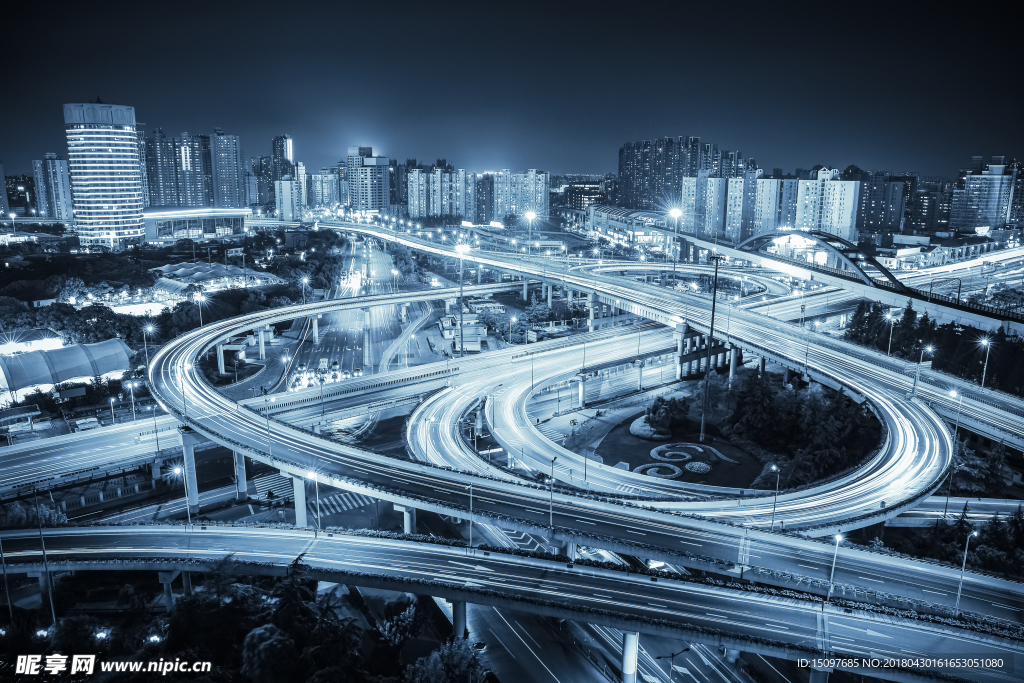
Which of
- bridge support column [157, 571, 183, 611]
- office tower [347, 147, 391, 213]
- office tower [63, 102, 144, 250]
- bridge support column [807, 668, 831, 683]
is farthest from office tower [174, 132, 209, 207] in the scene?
bridge support column [807, 668, 831, 683]

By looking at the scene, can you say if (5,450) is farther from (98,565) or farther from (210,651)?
(210,651)

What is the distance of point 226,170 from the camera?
15562 centimetres

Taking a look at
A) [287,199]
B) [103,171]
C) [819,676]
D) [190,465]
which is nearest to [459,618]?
[819,676]

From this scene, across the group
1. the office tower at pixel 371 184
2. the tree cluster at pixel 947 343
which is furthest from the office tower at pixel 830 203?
the office tower at pixel 371 184

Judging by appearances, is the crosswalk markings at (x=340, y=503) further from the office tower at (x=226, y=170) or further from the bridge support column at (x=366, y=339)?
the office tower at (x=226, y=170)

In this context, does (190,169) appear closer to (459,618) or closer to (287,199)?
(287,199)

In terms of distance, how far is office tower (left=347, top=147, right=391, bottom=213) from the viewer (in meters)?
161

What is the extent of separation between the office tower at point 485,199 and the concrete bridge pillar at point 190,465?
132 metres

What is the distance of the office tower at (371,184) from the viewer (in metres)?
161

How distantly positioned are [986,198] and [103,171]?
5526 inches

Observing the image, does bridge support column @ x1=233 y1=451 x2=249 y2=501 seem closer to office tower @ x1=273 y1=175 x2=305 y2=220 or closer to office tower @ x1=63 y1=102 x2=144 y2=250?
office tower @ x1=63 y1=102 x2=144 y2=250

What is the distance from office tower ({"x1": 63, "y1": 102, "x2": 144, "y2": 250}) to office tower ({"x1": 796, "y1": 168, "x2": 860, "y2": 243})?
97260 millimetres

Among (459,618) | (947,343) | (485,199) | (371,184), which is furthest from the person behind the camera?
(371,184)

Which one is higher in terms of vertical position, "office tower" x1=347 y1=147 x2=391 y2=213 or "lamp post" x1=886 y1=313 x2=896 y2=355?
Answer: "office tower" x1=347 y1=147 x2=391 y2=213
